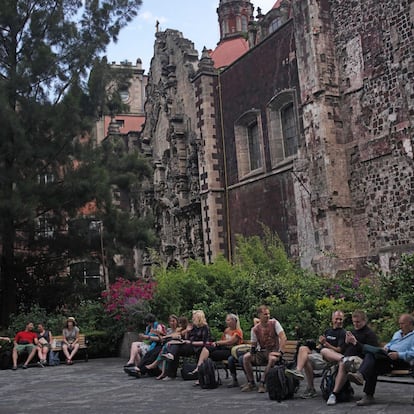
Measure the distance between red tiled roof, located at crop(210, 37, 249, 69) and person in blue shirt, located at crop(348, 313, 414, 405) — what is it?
32.1m

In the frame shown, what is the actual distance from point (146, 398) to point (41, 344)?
24.8 feet

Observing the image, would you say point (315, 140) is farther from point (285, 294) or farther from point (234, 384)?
point (234, 384)

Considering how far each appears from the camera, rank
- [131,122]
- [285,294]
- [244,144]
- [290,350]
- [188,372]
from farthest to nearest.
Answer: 1. [131,122]
2. [244,144]
3. [285,294]
4. [188,372]
5. [290,350]

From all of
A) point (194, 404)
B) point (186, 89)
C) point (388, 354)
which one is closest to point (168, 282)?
point (194, 404)

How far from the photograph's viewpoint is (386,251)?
16656 mm

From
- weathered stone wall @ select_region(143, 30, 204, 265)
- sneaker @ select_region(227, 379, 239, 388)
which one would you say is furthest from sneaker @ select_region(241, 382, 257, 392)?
weathered stone wall @ select_region(143, 30, 204, 265)

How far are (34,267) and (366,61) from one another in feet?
41.5

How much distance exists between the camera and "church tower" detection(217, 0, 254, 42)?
44219 mm

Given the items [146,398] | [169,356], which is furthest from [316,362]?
[169,356]

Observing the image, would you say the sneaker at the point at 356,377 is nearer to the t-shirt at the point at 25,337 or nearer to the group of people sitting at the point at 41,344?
the group of people sitting at the point at 41,344

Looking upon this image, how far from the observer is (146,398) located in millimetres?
8898

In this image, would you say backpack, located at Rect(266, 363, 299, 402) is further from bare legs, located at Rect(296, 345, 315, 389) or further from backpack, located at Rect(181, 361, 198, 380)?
backpack, located at Rect(181, 361, 198, 380)

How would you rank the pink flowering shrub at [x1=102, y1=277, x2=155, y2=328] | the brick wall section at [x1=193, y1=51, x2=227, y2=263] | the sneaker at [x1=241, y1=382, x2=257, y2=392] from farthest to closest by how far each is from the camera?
the brick wall section at [x1=193, y1=51, x2=227, y2=263], the pink flowering shrub at [x1=102, y1=277, x2=155, y2=328], the sneaker at [x1=241, y1=382, x2=257, y2=392]

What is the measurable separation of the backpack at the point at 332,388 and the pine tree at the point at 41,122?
1171cm
